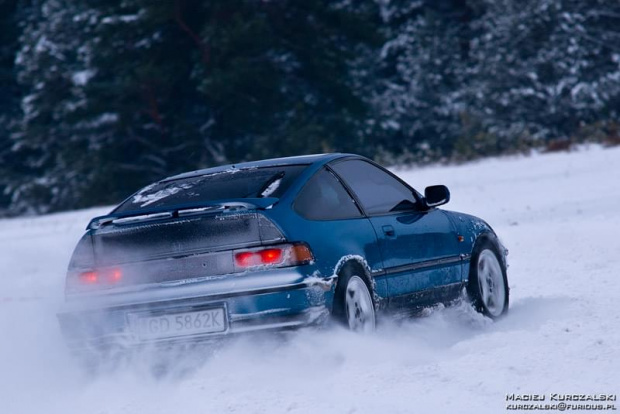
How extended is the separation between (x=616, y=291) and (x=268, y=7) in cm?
3438

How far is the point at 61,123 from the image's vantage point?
46.1 meters

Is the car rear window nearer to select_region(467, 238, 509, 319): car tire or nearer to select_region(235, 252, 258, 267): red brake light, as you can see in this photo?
select_region(235, 252, 258, 267): red brake light

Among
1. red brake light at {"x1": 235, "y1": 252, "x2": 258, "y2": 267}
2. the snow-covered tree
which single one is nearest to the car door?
red brake light at {"x1": 235, "y1": 252, "x2": 258, "y2": 267}

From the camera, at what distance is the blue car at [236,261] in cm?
632

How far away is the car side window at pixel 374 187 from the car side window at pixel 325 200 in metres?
0.17

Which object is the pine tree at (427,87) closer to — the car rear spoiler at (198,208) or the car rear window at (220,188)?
the car rear window at (220,188)

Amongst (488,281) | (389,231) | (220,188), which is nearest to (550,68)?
(488,281)

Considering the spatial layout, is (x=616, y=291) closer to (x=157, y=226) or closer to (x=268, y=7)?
(x=157, y=226)

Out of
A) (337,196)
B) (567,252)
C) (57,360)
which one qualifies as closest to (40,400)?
(57,360)

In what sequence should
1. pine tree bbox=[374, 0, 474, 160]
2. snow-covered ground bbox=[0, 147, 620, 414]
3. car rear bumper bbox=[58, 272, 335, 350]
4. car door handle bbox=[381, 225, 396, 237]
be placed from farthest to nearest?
pine tree bbox=[374, 0, 474, 160] → car door handle bbox=[381, 225, 396, 237] → car rear bumper bbox=[58, 272, 335, 350] → snow-covered ground bbox=[0, 147, 620, 414]

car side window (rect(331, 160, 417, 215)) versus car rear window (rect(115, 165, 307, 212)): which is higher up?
car rear window (rect(115, 165, 307, 212))

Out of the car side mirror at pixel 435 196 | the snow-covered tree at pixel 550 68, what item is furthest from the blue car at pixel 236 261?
the snow-covered tree at pixel 550 68

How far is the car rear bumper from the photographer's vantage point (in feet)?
20.6

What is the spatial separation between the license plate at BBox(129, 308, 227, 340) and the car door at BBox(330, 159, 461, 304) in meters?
1.43
